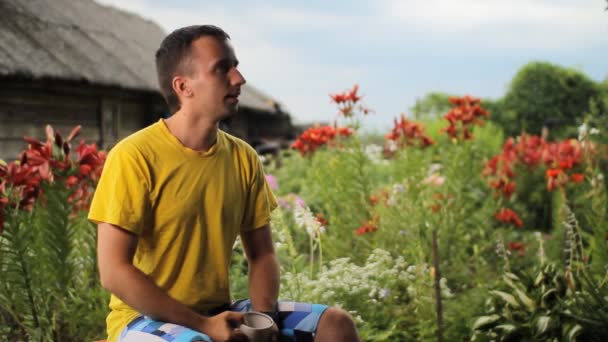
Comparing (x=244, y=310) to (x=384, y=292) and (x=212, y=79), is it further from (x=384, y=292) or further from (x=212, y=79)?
(x=384, y=292)

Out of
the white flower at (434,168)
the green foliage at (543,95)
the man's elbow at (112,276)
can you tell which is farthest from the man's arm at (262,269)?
the green foliage at (543,95)

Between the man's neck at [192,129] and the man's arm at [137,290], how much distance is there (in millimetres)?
344

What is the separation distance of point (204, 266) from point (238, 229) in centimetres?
19

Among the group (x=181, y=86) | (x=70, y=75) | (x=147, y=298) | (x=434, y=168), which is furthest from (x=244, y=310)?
(x=70, y=75)

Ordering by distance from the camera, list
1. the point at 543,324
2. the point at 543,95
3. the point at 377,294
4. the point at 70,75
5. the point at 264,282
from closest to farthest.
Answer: the point at 264,282, the point at 543,324, the point at 377,294, the point at 70,75, the point at 543,95

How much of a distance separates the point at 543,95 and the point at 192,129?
693 inches

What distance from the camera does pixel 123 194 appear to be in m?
2.01

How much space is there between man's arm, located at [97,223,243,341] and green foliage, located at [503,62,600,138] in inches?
676

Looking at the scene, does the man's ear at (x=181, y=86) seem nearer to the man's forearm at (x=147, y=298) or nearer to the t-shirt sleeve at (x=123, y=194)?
the t-shirt sleeve at (x=123, y=194)

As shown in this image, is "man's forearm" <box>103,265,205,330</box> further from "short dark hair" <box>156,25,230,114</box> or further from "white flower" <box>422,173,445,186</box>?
"white flower" <box>422,173,445,186</box>

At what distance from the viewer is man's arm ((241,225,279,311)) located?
7.46 ft

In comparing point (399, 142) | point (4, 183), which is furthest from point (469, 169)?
point (4, 183)

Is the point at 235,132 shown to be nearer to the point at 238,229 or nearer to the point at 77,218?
the point at 77,218

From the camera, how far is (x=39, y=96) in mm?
9188
